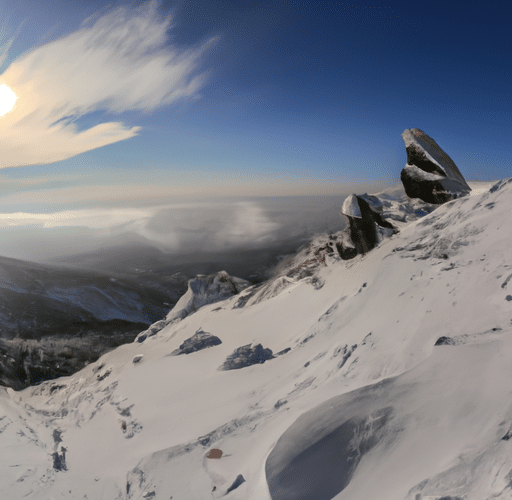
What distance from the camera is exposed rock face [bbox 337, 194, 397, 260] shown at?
86.4ft

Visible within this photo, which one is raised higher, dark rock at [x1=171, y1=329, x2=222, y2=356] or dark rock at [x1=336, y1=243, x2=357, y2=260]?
dark rock at [x1=336, y1=243, x2=357, y2=260]

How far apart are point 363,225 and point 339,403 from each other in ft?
60.2

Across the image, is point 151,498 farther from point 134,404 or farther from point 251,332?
point 251,332

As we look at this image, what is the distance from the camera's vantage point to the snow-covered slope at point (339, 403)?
9594mm

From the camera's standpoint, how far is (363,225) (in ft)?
88.8

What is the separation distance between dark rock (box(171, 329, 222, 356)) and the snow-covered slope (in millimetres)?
302

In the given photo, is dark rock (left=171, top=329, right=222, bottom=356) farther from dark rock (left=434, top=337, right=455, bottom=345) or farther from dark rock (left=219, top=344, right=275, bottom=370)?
dark rock (left=434, top=337, right=455, bottom=345)

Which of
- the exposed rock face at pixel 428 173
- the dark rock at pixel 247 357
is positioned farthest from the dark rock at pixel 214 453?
the exposed rock face at pixel 428 173

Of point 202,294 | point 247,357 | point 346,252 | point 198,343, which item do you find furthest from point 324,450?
point 202,294

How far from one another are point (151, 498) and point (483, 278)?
1762 centimetres

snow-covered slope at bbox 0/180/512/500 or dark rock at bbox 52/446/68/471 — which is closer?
snow-covered slope at bbox 0/180/512/500

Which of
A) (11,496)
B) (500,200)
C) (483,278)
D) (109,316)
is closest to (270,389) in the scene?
(483,278)

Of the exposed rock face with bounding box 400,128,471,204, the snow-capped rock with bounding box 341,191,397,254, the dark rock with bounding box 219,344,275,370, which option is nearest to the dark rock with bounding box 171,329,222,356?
the dark rock with bounding box 219,344,275,370

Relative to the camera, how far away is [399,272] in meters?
19.5
